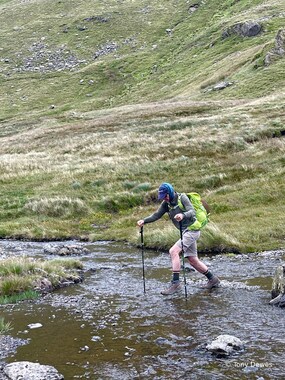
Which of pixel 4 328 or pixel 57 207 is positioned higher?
pixel 4 328

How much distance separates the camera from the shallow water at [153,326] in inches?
370

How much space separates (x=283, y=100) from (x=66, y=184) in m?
29.8

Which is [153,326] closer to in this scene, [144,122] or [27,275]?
[27,275]

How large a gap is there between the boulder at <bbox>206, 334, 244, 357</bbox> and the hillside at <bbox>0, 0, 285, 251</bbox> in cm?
989

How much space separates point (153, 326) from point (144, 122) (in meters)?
46.8

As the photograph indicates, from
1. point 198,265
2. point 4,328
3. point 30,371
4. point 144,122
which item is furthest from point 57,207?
point 144,122

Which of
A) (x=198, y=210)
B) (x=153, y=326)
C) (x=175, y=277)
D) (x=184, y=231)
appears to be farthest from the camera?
(x=184, y=231)

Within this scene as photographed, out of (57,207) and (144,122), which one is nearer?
(57,207)

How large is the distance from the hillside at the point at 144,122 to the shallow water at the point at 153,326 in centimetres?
564

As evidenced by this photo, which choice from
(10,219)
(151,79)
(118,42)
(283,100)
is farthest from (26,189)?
(118,42)

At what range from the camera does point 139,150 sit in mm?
40625

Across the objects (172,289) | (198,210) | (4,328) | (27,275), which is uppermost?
(198,210)

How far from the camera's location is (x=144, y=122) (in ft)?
188

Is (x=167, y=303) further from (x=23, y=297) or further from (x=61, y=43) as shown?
(x=61, y=43)
